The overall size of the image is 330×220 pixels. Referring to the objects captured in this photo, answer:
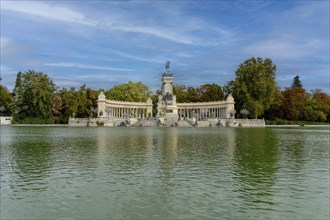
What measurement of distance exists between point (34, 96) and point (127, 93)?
91.0 feet

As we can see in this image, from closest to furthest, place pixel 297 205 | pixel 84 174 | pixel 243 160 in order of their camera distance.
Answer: pixel 297 205 < pixel 84 174 < pixel 243 160

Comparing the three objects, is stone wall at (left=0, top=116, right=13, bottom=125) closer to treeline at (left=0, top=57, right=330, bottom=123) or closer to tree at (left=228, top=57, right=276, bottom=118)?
treeline at (left=0, top=57, right=330, bottom=123)

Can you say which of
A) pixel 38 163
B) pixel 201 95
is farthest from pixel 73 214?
pixel 201 95

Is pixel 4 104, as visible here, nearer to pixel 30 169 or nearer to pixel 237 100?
pixel 237 100

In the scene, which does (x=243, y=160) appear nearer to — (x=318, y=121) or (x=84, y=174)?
(x=84, y=174)

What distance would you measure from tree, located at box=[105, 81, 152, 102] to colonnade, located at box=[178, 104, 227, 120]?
11311 millimetres

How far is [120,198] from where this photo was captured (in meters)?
10.1

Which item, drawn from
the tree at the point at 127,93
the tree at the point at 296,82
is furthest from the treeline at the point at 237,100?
the tree at the point at 296,82

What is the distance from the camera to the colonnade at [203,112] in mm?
82938

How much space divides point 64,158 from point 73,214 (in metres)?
9.45

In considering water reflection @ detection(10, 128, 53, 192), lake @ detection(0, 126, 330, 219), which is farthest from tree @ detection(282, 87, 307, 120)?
water reflection @ detection(10, 128, 53, 192)

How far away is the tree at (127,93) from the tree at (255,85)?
92.1 ft

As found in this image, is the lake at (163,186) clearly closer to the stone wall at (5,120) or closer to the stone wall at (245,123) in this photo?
the stone wall at (245,123)

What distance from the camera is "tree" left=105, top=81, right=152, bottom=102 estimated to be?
3720 inches
